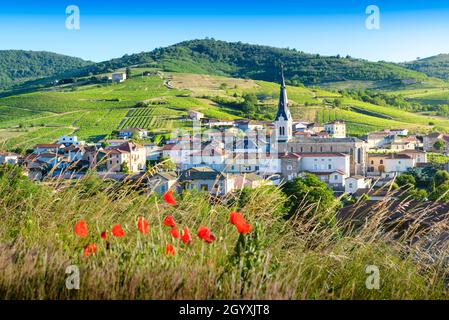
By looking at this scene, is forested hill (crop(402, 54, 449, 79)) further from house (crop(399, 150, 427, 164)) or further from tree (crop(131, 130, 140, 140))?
tree (crop(131, 130, 140, 140))

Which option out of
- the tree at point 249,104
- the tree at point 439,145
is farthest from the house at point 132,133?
the tree at point 439,145

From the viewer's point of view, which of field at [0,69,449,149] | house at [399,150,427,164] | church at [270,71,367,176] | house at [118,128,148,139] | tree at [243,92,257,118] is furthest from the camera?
tree at [243,92,257,118]

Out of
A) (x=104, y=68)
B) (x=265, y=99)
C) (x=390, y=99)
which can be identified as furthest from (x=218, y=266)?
(x=104, y=68)

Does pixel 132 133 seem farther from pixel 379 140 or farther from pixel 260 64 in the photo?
pixel 260 64

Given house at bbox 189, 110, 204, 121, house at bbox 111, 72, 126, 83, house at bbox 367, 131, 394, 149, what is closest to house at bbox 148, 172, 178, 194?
house at bbox 367, 131, 394, 149

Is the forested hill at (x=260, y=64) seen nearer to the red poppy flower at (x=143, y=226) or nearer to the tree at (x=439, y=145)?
the tree at (x=439, y=145)

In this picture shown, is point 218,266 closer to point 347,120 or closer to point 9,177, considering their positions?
point 9,177

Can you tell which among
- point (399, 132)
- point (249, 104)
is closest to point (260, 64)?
point (249, 104)
